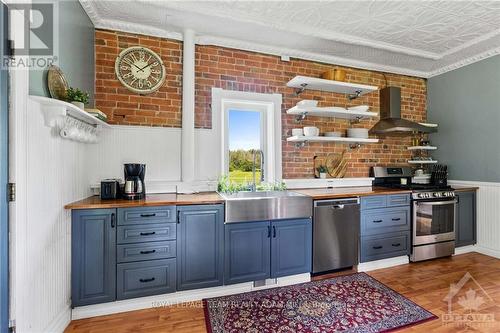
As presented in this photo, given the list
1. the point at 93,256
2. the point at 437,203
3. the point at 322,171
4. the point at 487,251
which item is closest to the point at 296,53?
the point at 322,171

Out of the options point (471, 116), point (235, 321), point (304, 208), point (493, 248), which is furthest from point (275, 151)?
point (493, 248)

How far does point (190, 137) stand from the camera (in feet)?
9.21

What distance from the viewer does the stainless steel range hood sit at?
350 centimetres

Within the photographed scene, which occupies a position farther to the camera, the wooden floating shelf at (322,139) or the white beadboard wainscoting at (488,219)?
the white beadboard wainscoting at (488,219)

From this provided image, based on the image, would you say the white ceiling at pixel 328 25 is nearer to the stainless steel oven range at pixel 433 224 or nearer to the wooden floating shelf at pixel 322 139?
the wooden floating shelf at pixel 322 139

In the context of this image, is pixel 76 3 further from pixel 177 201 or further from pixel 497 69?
pixel 497 69

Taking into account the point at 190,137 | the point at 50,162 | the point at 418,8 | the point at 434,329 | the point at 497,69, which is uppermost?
the point at 418,8

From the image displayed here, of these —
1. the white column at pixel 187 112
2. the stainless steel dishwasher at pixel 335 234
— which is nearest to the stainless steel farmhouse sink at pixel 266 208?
the stainless steel dishwasher at pixel 335 234

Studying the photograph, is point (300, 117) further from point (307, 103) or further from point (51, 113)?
point (51, 113)

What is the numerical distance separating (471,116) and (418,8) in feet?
Result: 7.11

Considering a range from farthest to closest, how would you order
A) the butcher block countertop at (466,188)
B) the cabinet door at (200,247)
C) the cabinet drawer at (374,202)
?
the butcher block countertop at (466,188), the cabinet drawer at (374,202), the cabinet door at (200,247)

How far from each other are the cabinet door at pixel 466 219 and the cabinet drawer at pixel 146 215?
3788mm

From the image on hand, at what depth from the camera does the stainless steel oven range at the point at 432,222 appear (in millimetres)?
3164

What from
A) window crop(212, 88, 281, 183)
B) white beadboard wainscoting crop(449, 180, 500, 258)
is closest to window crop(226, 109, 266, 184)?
window crop(212, 88, 281, 183)
